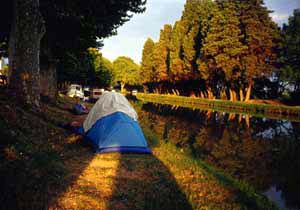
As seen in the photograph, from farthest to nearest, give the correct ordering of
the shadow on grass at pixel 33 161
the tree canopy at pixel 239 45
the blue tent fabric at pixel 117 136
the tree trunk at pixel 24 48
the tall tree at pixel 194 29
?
the tall tree at pixel 194 29 < the tree canopy at pixel 239 45 < the tree trunk at pixel 24 48 < the blue tent fabric at pixel 117 136 < the shadow on grass at pixel 33 161

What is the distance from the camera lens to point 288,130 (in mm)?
22547

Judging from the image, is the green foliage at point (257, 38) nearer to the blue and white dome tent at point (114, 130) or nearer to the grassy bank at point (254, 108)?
the grassy bank at point (254, 108)

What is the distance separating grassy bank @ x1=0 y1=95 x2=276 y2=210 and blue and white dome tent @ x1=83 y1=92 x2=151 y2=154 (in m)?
0.36

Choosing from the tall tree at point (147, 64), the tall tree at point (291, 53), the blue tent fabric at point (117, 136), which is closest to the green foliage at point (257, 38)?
the tall tree at point (291, 53)

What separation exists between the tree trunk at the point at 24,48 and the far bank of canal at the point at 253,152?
6.96 metres

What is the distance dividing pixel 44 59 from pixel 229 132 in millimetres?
13125

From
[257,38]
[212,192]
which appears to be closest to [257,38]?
[257,38]

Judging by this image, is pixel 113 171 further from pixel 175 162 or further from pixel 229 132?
pixel 229 132

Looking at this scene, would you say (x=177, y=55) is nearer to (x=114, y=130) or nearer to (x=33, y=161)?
(x=114, y=130)

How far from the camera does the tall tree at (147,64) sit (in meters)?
77.0

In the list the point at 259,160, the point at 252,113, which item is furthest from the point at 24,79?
the point at 252,113

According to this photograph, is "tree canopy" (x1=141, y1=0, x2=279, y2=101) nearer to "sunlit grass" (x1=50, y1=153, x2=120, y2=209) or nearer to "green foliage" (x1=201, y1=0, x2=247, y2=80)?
"green foliage" (x1=201, y1=0, x2=247, y2=80)

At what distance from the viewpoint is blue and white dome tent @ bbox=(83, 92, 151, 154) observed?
32.0 feet

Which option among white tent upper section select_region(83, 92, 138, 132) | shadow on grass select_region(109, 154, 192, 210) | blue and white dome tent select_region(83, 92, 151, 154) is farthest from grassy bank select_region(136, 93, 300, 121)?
shadow on grass select_region(109, 154, 192, 210)
